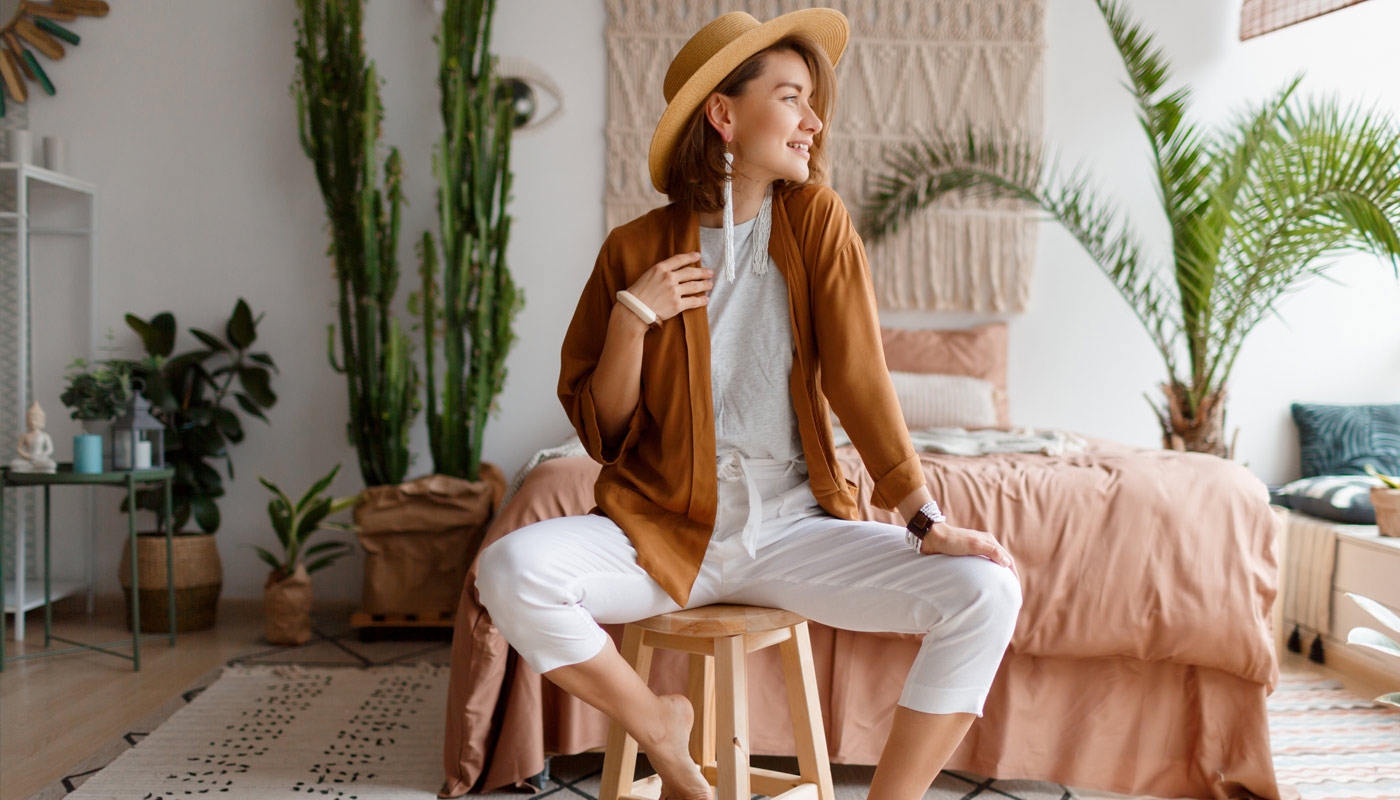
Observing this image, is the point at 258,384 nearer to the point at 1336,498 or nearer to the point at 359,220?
the point at 359,220

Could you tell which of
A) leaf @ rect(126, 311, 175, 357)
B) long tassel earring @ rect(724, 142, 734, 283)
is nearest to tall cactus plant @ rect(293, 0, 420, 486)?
leaf @ rect(126, 311, 175, 357)

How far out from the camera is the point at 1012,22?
11.5ft

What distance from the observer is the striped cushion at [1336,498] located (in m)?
2.86

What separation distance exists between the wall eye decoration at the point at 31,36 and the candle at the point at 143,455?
1516 millimetres

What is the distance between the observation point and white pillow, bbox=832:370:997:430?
3.13 m

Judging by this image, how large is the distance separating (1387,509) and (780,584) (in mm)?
2314

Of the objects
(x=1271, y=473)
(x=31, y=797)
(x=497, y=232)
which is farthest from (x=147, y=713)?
(x=1271, y=473)

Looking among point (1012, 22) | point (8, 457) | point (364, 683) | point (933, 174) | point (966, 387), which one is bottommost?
point (364, 683)

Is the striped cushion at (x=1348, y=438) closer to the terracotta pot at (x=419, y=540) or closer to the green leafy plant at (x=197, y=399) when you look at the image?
the terracotta pot at (x=419, y=540)

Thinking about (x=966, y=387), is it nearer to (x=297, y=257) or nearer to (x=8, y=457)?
(x=297, y=257)

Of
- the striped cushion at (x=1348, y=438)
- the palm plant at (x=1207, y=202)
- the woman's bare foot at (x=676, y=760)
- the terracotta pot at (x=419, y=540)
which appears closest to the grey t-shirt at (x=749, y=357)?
the woman's bare foot at (x=676, y=760)

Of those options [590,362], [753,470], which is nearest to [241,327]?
[590,362]

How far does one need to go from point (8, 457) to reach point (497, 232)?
6.09ft

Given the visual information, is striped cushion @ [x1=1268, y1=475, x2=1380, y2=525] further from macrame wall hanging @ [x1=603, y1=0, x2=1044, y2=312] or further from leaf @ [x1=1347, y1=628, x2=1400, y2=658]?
leaf @ [x1=1347, y1=628, x2=1400, y2=658]
